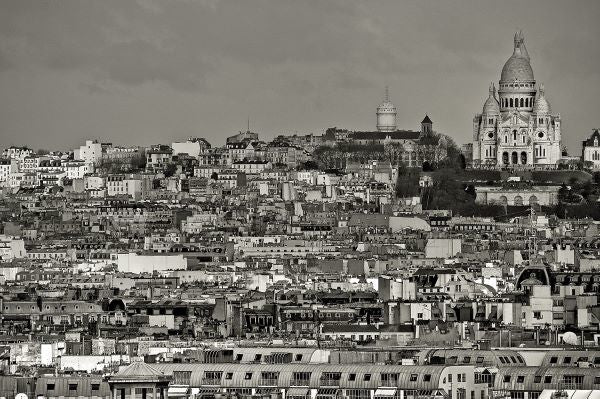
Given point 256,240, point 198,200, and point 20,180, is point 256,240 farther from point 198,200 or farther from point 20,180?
point 20,180

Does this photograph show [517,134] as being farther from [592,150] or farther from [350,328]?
[350,328]

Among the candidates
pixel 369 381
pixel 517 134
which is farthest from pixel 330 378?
pixel 517 134

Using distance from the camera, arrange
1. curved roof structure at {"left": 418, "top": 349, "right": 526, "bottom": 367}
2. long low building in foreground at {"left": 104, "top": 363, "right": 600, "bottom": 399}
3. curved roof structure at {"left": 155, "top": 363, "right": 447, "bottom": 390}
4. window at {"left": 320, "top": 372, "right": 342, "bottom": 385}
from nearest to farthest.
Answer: long low building in foreground at {"left": 104, "top": 363, "right": 600, "bottom": 399} < curved roof structure at {"left": 155, "top": 363, "right": 447, "bottom": 390} < window at {"left": 320, "top": 372, "right": 342, "bottom": 385} < curved roof structure at {"left": 418, "top": 349, "right": 526, "bottom": 367}

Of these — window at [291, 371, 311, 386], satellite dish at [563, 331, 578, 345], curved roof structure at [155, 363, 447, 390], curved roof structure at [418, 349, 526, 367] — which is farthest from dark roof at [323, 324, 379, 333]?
window at [291, 371, 311, 386]

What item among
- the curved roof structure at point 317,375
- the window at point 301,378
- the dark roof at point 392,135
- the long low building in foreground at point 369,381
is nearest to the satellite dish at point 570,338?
the long low building in foreground at point 369,381

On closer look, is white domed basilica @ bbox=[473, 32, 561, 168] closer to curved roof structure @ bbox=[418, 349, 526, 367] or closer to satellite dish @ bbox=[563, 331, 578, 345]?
satellite dish @ bbox=[563, 331, 578, 345]

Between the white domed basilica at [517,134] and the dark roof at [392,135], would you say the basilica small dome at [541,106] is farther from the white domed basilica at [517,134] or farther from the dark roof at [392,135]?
the dark roof at [392,135]

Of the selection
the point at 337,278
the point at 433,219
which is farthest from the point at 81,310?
the point at 433,219
